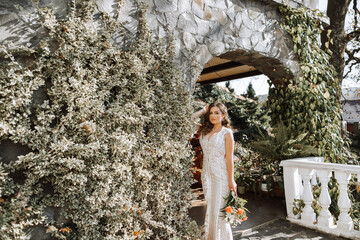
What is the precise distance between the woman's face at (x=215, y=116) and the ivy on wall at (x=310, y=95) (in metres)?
2.22

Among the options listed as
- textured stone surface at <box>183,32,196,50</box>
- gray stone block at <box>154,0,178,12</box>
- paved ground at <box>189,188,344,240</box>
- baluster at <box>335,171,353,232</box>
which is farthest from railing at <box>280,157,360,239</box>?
gray stone block at <box>154,0,178,12</box>

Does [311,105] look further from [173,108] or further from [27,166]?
[27,166]

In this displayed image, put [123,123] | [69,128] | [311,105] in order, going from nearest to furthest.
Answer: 1. [69,128]
2. [123,123]
3. [311,105]

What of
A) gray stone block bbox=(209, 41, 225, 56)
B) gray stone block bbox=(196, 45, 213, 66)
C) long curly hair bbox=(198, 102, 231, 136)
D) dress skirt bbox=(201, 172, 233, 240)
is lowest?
dress skirt bbox=(201, 172, 233, 240)

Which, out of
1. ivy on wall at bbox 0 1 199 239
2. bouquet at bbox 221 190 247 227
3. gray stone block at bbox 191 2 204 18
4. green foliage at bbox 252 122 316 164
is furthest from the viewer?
green foliage at bbox 252 122 316 164

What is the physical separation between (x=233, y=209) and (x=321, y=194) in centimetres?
167

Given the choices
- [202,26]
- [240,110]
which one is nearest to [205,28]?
[202,26]

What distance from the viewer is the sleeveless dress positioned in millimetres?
2746

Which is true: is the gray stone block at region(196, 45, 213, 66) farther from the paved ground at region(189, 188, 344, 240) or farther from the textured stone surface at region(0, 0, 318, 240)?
the paved ground at region(189, 188, 344, 240)

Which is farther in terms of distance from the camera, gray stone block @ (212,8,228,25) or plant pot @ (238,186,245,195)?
plant pot @ (238,186,245,195)

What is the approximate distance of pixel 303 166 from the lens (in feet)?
11.9

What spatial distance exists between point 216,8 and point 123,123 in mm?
2119

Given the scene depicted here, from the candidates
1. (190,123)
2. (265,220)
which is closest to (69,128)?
(190,123)

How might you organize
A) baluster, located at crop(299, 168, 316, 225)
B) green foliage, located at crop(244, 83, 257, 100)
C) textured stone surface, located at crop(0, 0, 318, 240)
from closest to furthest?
1. textured stone surface, located at crop(0, 0, 318, 240)
2. baluster, located at crop(299, 168, 316, 225)
3. green foliage, located at crop(244, 83, 257, 100)
